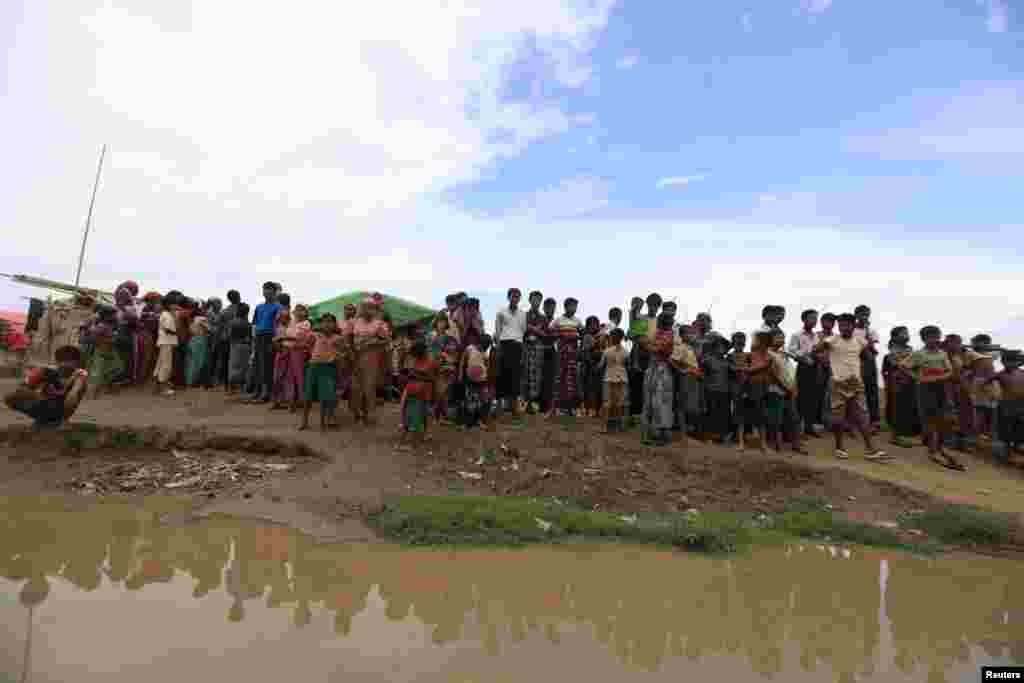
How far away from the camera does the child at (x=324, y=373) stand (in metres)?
7.55

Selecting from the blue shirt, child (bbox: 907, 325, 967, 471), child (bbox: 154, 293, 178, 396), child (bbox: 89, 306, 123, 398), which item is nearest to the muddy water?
child (bbox: 907, 325, 967, 471)

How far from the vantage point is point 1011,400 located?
27.1 feet

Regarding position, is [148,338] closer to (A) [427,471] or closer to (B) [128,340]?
(B) [128,340]

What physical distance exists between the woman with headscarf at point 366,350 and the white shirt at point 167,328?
4106mm

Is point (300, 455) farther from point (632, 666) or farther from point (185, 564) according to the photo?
point (632, 666)

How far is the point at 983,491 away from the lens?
6.65m

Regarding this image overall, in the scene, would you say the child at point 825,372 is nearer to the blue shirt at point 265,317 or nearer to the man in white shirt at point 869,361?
the man in white shirt at point 869,361

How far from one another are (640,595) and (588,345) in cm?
545

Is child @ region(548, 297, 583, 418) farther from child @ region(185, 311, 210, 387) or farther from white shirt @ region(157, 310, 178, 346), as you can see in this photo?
white shirt @ region(157, 310, 178, 346)

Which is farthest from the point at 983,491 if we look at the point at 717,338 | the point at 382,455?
the point at 382,455

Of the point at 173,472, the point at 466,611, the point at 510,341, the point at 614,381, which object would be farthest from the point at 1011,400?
the point at 173,472

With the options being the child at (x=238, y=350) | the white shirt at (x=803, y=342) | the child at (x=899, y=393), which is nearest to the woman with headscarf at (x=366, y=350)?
the child at (x=238, y=350)

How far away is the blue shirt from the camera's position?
9289 mm

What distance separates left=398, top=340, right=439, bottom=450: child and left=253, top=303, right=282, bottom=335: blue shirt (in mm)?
3387
